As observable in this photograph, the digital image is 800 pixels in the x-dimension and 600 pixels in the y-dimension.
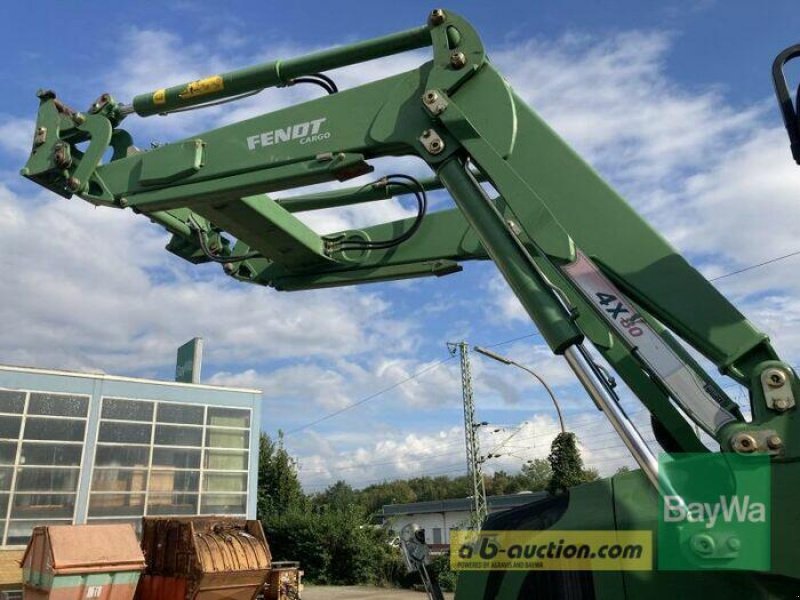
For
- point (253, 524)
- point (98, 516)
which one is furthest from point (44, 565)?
point (98, 516)

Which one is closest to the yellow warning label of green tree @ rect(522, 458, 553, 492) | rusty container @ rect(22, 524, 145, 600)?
rusty container @ rect(22, 524, 145, 600)

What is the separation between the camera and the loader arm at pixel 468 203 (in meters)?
3.24

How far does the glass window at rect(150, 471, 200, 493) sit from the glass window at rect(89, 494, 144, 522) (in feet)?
1.81

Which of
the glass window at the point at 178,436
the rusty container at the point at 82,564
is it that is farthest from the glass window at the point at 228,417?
the rusty container at the point at 82,564

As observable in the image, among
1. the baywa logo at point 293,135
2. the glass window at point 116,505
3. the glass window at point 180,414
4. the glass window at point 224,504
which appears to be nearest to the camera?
the baywa logo at point 293,135

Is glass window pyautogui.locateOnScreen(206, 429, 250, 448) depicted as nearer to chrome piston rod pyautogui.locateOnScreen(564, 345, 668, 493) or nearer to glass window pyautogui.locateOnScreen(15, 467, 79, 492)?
glass window pyautogui.locateOnScreen(15, 467, 79, 492)

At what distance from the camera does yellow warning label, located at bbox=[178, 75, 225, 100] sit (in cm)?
514

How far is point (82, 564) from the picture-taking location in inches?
491

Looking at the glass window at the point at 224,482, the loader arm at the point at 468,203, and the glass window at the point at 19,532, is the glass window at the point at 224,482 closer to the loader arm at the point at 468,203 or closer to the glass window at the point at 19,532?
the glass window at the point at 19,532

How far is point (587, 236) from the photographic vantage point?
359 centimetres

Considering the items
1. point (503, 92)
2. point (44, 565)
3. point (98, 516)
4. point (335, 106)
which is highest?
point (335, 106)

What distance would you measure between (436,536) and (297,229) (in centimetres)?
4701

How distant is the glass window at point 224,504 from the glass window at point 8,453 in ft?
18.8

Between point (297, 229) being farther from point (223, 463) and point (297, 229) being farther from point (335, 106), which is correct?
point (223, 463)
